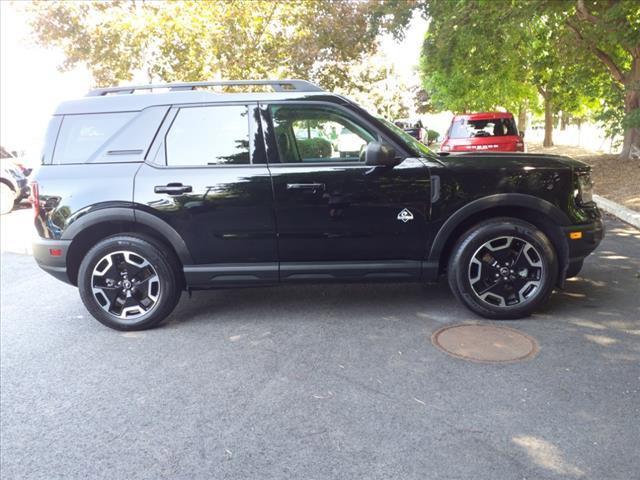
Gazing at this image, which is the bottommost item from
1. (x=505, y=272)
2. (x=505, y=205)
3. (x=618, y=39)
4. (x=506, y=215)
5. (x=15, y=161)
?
(x=505, y=272)

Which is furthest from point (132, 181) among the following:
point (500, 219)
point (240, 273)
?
point (500, 219)

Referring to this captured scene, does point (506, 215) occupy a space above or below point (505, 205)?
below

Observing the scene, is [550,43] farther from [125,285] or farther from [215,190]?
[125,285]

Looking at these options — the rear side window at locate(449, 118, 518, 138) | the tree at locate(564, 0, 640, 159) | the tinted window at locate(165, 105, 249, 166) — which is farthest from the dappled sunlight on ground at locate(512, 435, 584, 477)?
the rear side window at locate(449, 118, 518, 138)

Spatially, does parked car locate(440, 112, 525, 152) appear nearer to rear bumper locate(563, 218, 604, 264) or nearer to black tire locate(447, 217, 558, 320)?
rear bumper locate(563, 218, 604, 264)

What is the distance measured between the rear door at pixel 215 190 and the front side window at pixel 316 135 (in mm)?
210

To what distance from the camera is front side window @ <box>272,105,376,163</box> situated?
4.52 meters

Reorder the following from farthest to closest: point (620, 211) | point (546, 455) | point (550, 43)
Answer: point (550, 43), point (620, 211), point (546, 455)

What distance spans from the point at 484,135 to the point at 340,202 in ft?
33.0

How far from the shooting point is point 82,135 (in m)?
4.60

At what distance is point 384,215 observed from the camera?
4.46m

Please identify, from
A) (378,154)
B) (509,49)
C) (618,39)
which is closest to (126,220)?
(378,154)

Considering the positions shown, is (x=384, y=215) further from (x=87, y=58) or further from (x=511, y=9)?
(x=87, y=58)

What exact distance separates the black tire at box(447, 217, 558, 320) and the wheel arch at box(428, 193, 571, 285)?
9 centimetres
